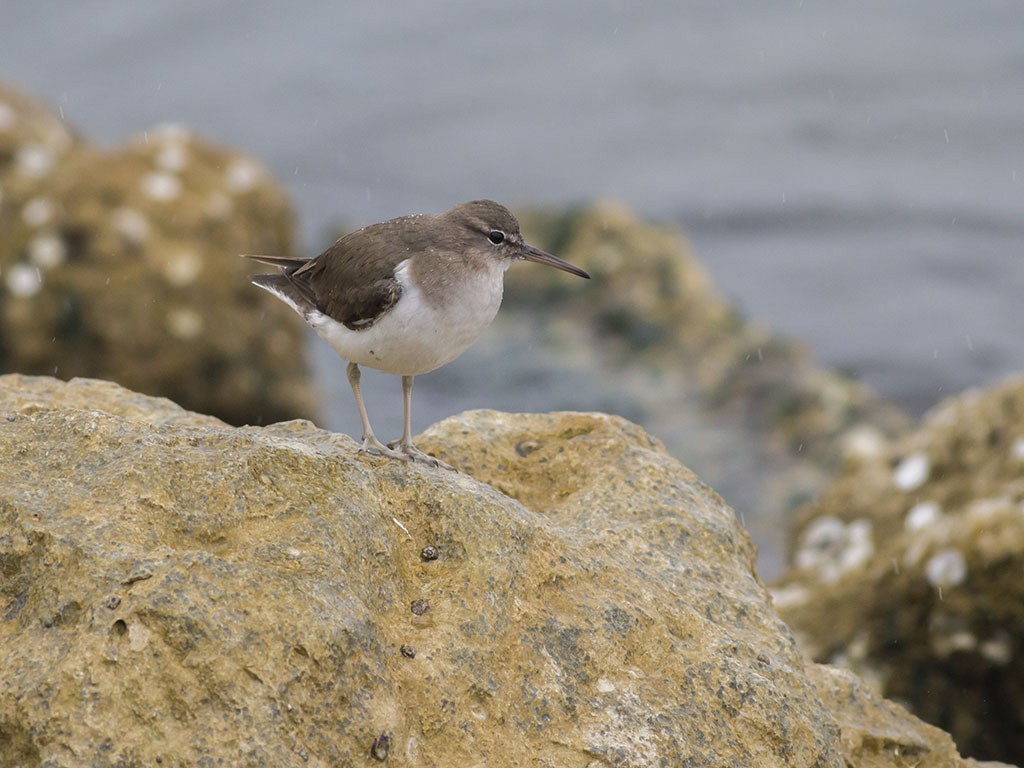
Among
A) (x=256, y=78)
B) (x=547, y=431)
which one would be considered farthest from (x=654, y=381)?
(x=256, y=78)

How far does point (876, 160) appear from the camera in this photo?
2169 centimetres

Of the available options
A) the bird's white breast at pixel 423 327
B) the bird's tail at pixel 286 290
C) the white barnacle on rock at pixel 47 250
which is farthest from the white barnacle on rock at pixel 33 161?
the bird's white breast at pixel 423 327

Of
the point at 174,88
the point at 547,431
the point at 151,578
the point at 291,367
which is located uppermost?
the point at 151,578

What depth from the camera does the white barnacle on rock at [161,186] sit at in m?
11.7

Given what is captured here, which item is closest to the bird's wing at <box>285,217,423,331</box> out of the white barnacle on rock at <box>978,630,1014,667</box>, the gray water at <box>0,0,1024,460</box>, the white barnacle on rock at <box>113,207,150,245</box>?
the white barnacle on rock at <box>978,630,1014,667</box>

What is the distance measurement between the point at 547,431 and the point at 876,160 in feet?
57.7

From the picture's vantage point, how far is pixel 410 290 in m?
5.52

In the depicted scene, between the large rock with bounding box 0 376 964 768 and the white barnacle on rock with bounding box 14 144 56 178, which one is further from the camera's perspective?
the white barnacle on rock with bounding box 14 144 56 178

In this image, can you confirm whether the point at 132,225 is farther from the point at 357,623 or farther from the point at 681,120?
the point at 681,120

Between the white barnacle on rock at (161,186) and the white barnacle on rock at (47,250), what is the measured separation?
3.13 ft

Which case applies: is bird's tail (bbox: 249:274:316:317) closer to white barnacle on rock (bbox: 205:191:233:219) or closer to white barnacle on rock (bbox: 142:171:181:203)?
white barnacle on rock (bbox: 205:191:233:219)

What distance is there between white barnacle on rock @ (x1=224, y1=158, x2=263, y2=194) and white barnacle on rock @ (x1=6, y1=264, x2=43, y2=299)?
203cm

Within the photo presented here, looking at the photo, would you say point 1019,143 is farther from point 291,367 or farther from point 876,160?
point 291,367

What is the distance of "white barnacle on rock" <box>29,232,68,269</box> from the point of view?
1114 centimetres
